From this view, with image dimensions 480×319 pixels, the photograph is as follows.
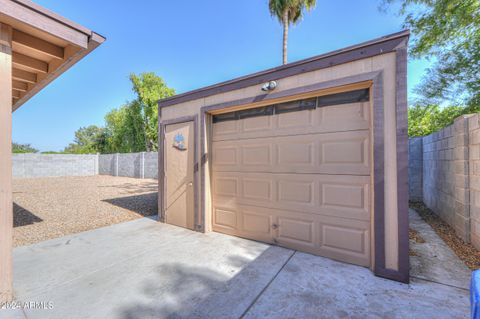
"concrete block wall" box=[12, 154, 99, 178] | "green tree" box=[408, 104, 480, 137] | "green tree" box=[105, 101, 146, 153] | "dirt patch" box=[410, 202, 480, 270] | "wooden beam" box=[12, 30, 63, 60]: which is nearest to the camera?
"wooden beam" box=[12, 30, 63, 60]

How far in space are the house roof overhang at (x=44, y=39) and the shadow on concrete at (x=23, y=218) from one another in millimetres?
3654

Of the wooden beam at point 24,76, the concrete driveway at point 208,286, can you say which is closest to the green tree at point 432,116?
the concrete driveway at point 208,286

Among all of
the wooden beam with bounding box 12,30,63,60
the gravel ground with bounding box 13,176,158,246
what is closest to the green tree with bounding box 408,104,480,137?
the wooden beam with bounding box 12,30,63,60

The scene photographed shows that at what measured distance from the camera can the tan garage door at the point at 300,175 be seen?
9.46ft

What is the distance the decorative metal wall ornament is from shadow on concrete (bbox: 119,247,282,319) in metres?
2.52

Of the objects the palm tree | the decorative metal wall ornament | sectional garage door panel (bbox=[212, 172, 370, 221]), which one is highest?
the palm tree

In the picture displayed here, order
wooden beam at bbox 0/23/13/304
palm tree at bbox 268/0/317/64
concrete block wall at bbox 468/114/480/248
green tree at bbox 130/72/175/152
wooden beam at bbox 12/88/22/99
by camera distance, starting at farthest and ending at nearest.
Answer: green tree at bbox 130/72/175/152 < palm tree at bbox 268/0/317/64 < wooden beam at bbox 12/88/22/99 < concrete block wall at bbox 468/114/480/248 < wooden beam at bbox 0/23/13/304

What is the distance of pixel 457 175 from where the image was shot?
3637mm

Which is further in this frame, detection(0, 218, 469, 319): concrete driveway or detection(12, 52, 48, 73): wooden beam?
detection(12, 52, 48, 73): wooden beam

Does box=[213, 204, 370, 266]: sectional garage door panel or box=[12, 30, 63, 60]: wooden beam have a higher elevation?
box=[12, 30, 63, 60]: wooden beam

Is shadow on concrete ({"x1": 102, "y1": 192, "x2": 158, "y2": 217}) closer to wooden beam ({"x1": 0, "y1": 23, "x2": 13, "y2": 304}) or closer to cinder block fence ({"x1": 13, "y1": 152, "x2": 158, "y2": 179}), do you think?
wooden beam ({"x1": 0, "y1": 23, "x2": 13, "y2": 304})

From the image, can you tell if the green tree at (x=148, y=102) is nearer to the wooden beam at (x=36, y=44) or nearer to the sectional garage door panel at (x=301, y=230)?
the wooden beam at (x=36, y=44)

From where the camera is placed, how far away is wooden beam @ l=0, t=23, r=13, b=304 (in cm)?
207

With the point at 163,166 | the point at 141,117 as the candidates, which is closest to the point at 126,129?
the point at 141,117
